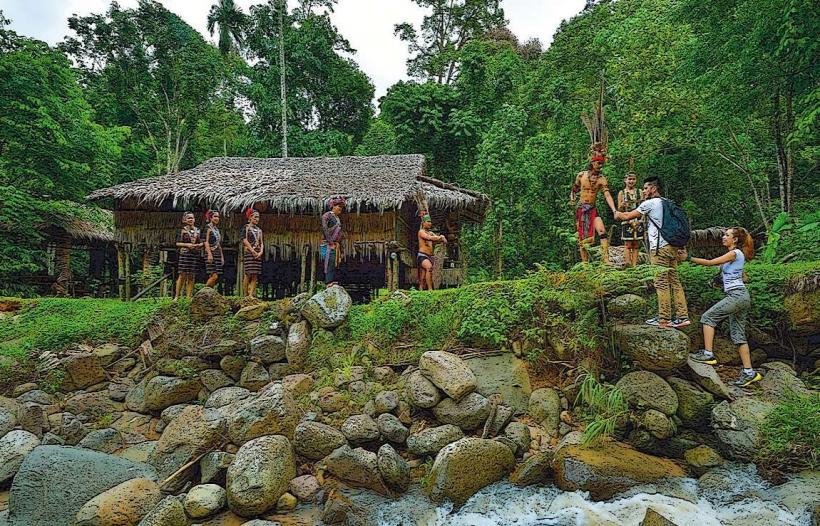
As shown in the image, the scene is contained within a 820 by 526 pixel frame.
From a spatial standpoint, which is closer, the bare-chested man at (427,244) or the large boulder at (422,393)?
the large boulder at (422,393)

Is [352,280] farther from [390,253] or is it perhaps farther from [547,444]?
[547,444]

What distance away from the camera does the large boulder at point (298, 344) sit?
8.60 metres

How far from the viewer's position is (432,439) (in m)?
6.27

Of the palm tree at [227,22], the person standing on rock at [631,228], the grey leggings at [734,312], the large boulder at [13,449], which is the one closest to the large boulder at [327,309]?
the large boulder at [13,449]

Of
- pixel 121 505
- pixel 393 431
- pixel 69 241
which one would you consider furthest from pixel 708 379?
pixel 69 241

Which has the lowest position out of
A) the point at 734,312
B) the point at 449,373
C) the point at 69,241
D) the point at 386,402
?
the point at 386,402

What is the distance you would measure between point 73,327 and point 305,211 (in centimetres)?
578

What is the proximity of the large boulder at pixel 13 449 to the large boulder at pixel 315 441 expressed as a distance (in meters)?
3.92

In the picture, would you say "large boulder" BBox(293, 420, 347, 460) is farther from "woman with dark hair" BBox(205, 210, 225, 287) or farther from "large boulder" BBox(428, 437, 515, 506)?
"woman with dark hair" BBox(205, 210, 225, 287)

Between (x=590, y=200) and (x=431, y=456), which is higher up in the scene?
(x=590, y=200)

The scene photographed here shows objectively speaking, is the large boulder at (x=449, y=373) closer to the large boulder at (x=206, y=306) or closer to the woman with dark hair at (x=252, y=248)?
the large boulder at (x=206, y=306)

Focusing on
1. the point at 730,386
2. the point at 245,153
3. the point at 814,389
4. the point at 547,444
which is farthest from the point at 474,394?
the point at 245,153

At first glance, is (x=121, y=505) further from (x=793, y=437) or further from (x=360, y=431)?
(x=793, y=437)

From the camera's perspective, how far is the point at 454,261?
647 inches
